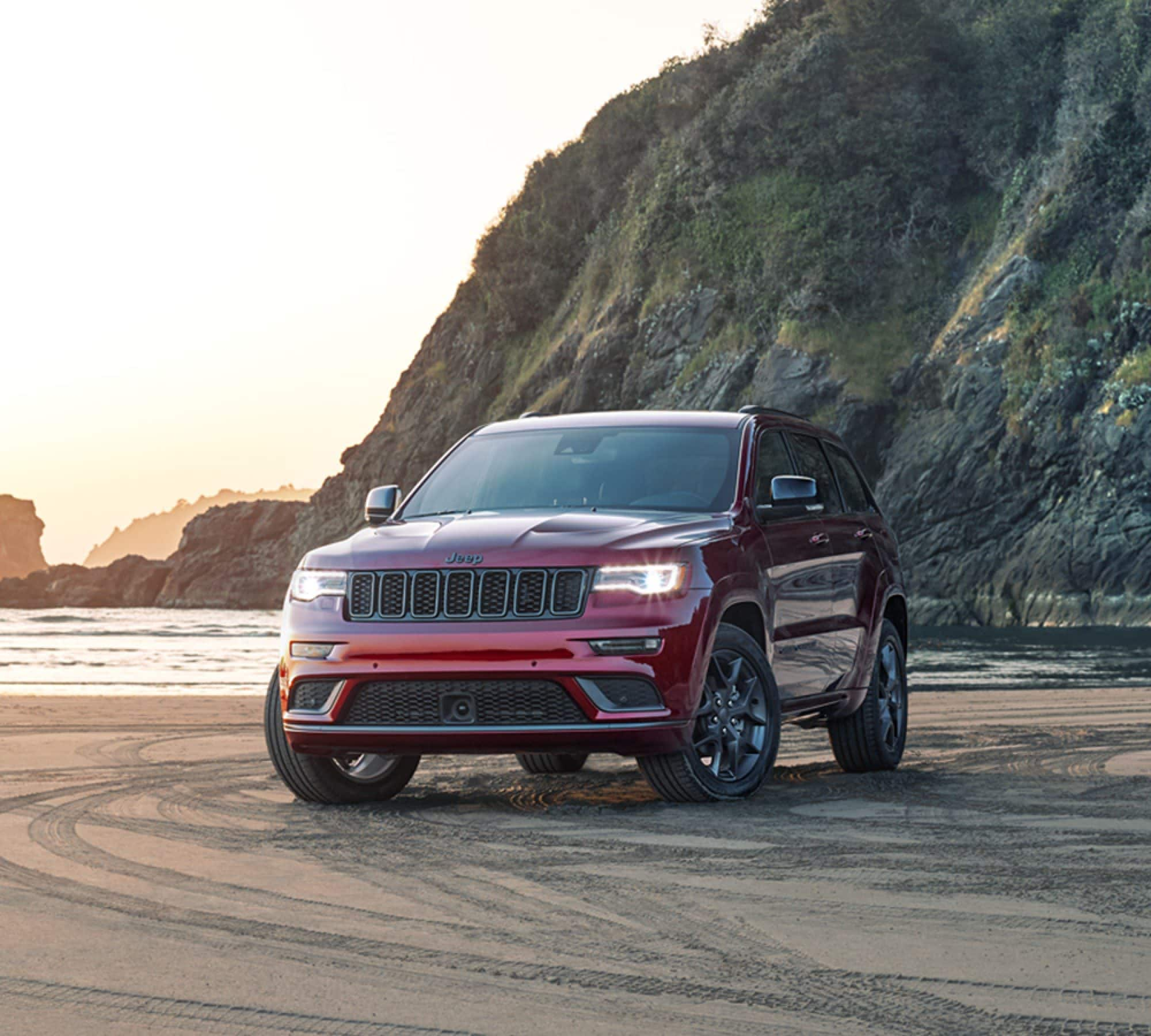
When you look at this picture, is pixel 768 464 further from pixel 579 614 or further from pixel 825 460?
pixel 579 614

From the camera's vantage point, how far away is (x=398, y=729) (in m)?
7.62

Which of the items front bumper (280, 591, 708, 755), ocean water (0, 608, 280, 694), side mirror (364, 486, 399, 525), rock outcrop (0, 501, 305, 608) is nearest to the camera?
front bumper (280, 591, 708, 755)

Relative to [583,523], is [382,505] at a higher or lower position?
higher

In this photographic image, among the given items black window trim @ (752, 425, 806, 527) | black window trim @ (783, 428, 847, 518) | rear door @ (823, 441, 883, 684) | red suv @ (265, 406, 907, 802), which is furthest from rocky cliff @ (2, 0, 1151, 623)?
red suv @ (265, 406, 907, 802)

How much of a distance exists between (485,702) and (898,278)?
56.4 meters

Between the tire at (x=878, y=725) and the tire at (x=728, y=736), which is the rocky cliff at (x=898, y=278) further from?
the tire at (x=728, y=736)

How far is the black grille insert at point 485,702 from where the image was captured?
7.48 meters

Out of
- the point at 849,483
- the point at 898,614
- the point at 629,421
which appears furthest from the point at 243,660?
the point at 629,421

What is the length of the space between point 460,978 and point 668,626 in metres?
3.26

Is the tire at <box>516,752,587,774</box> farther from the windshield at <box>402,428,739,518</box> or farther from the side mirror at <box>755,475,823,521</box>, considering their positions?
the side mirror at <box>755,475,823,521</box>

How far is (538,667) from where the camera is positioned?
24.4 ft

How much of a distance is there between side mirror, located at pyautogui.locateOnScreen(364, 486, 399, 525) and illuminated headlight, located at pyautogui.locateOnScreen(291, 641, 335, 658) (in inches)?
46.4

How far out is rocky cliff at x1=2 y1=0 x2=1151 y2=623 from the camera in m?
48.9

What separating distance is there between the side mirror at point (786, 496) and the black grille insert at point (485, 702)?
1.73 meters
